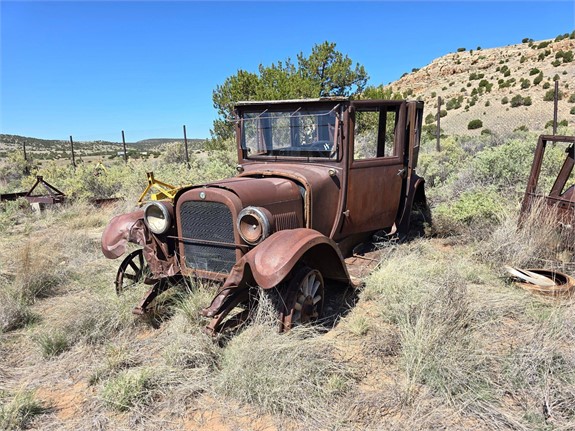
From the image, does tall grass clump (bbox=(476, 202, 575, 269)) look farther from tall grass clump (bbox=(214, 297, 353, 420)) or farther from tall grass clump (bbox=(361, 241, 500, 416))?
tall grass clump (bbox=(214, 297, 353, 420))

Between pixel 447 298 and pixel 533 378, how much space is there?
0.86 metres

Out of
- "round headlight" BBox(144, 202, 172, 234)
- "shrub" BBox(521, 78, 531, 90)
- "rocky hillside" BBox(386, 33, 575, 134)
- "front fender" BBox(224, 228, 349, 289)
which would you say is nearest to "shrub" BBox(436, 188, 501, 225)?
"front fender" BBox(224, 228, 349, 289)

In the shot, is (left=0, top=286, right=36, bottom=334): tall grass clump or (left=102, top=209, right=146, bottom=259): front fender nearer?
(left=0, top=286, right=36, bottom=334): tall grass clump

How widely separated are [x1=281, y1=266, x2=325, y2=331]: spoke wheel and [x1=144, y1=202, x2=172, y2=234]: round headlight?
138cm

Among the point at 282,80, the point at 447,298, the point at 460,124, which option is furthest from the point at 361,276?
the point at 460,124

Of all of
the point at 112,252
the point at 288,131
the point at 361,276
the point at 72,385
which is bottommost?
the point at 72,385

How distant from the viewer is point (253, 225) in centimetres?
362

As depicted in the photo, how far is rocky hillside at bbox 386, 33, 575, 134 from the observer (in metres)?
30.2

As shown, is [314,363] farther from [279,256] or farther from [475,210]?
[475,210]

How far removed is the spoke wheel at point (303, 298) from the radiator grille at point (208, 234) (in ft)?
2.16

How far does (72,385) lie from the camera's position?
3164 millimetres

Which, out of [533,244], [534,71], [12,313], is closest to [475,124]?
[534,71]

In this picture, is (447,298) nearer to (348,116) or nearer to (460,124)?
(348,116)

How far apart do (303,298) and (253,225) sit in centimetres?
75
